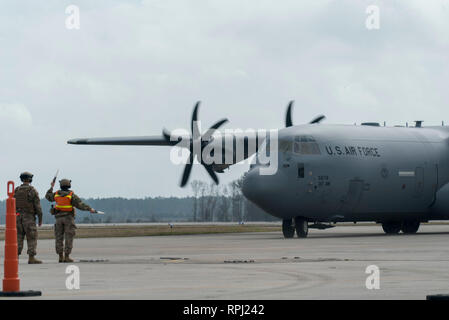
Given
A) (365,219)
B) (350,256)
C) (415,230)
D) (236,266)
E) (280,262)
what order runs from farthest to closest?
(415,230)
(365,219)
(350,256)
(280,262)
(236,266)

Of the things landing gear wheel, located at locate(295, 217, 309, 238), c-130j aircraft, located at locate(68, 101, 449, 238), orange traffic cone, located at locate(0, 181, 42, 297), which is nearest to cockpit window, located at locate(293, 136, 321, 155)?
c-130j aircraft, located at locate(68, 101, 449, 238)

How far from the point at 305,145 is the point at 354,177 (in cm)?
275

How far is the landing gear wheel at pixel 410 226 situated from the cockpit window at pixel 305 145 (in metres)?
7.50

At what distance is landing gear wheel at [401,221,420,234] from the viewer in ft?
132

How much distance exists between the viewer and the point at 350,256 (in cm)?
2138

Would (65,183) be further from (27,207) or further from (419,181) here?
(419,181)

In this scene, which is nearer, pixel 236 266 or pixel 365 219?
pixel 236 266

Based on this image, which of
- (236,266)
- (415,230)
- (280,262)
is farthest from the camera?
(415,230)

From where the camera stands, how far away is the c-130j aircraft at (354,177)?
112 feet

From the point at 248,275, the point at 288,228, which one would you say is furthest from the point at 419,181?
the point at 248,275
